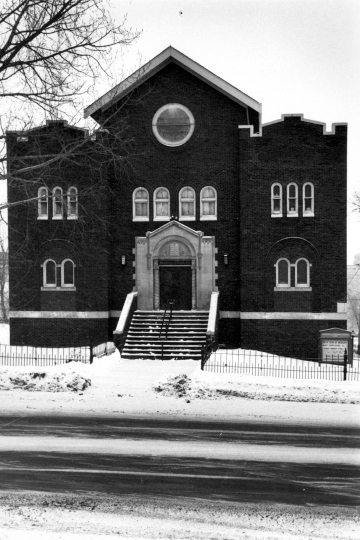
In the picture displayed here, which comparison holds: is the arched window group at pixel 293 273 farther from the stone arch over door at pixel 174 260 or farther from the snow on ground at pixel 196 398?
the snow on ground at pixel 196 398

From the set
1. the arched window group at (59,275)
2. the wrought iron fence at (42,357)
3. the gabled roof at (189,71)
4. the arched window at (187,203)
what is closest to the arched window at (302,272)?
the arched window at (187,203)

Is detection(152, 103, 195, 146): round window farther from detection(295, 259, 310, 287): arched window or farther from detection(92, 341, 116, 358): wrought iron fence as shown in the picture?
detection(92, 341, 116, 358): wrought iron fence

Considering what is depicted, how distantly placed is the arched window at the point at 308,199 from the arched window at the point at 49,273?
11.6 meters

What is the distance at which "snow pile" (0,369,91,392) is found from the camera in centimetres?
1692

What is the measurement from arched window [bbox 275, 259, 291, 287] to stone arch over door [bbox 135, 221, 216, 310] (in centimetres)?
282

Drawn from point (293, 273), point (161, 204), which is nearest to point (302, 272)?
point (293, 273)

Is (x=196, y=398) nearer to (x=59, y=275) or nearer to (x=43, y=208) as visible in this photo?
(x=59, y=275)

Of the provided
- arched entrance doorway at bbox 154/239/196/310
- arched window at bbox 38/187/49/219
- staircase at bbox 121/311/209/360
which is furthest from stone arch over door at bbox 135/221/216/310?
arched window at bbox 38/187/49/219

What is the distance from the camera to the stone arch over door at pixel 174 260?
90.3 feet

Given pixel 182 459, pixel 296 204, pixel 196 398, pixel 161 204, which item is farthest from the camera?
pixel 161 204

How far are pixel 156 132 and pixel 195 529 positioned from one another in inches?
890

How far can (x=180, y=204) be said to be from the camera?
91.9 feet

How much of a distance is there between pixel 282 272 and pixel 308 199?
339 cm

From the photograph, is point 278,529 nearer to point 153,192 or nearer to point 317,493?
point 317,493
